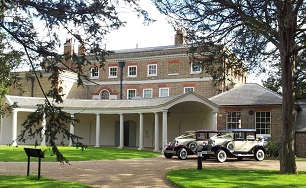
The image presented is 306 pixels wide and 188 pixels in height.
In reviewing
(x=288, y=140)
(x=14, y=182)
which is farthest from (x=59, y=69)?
(x=288, y=140)

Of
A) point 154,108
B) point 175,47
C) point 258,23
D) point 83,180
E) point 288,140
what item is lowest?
point 83,180

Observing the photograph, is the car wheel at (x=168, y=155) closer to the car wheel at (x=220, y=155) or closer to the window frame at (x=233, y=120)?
the car wheel at (x=220, y=155)

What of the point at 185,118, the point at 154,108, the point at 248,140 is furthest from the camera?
the point at 185,118

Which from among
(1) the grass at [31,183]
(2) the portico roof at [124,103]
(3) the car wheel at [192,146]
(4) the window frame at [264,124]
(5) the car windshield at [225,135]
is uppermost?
(2) the portico roof at [124,103]

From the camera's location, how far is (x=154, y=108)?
26.5 meters

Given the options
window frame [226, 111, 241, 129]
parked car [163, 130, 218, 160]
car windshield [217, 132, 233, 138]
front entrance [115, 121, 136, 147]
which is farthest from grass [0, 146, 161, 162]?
front entrance [115, 121, 136, 147]

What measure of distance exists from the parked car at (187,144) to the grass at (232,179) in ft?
21.1

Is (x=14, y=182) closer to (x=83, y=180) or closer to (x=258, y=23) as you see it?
(x=83, y=180)

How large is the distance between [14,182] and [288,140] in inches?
398

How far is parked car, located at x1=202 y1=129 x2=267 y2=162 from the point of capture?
1988 cm

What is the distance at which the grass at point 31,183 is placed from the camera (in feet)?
34.8

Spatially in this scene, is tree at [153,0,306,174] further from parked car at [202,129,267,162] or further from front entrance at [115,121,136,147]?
front entrance at [115,121,136,147]

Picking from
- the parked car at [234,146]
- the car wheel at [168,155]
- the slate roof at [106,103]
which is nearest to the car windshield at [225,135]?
the parked car at [234,146]

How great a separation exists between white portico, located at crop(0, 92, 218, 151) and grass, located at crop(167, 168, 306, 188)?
37.9 feet
